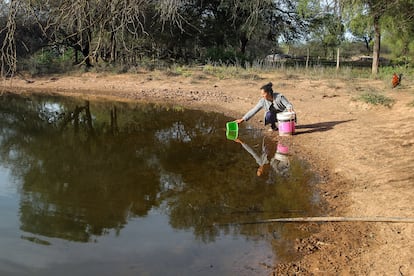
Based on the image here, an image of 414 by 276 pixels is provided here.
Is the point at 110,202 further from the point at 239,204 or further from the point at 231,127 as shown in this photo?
the point at 231,127

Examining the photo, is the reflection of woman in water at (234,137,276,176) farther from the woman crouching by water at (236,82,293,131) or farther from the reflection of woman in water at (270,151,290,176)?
the woman crouching by water at (236,82,293,131)

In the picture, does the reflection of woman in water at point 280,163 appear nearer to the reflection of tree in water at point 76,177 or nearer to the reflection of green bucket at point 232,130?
the reflection of green bucket at point 232,130

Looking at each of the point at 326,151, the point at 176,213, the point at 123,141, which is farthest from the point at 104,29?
the point at 123,141

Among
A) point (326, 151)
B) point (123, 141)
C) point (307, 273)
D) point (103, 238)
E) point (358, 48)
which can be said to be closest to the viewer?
point (307, 273)

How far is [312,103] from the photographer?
1320cm

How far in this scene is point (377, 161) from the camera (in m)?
7.33

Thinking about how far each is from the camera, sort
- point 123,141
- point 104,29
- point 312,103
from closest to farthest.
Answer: point 104,29
point 123,141
point 312,103

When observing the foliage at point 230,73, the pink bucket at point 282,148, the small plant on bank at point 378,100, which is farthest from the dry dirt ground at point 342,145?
the foliage at point 230,73

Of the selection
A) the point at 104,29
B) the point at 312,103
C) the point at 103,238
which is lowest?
the point at 103,238

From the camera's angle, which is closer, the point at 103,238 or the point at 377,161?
the point at 103,238

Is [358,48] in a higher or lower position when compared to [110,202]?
higher

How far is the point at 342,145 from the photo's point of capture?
8570 millimetres

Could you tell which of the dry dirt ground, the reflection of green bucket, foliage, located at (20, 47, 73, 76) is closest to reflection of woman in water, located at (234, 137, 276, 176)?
the reflection of green bucket

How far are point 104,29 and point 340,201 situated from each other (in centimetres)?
383
